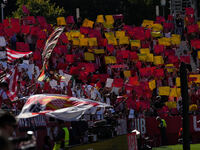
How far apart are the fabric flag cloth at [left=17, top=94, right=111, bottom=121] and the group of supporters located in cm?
538

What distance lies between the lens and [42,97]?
1142 centimetres

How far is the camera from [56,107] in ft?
36.7

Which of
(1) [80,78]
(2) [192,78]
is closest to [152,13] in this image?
(2) [192,78]

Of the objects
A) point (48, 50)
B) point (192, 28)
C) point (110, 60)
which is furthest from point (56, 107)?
point (192, 28)

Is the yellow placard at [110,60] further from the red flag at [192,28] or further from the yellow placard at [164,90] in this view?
the red flag at [192,28]

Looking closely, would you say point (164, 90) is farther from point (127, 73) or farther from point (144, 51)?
point (144, 51)

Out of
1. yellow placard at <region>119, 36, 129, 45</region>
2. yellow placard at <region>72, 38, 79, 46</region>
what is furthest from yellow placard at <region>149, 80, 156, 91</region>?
yellow placard at <region>72, 38, 79, 46</region>

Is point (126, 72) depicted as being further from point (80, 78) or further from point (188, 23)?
point (188, 23)

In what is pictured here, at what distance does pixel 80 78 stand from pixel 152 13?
37.5 m

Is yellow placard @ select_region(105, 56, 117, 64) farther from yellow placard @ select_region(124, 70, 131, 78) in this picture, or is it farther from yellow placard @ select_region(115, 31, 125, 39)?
yellow placard @ select_region(115, 31, 125, 39)

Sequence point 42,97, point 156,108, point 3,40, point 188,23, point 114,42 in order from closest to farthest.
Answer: point 42,97
point 3,40
point 156,108
point 114,42
point 188,23

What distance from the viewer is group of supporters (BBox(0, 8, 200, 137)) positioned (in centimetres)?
1947

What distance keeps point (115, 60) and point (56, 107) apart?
511 inches

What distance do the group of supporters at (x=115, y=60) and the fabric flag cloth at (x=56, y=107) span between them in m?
5.38
